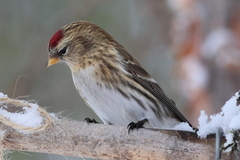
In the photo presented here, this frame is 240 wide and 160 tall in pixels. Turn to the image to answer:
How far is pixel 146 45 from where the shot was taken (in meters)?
3.05

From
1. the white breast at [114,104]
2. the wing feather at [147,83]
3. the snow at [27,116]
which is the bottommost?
the snow at [27,116]

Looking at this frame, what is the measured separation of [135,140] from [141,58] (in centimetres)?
163

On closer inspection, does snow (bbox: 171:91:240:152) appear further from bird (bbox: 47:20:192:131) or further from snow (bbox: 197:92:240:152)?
bird (bbox: 47:20:192:131)

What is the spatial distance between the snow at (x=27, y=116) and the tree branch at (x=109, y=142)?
3cm

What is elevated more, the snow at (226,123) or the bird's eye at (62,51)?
the bird's eye at (62,51)

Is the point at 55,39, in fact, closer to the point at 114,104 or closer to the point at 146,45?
the point at 114,104

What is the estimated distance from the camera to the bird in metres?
1.94

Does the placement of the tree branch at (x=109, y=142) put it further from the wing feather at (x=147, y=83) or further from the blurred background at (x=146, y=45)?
the blurred background at (x=146, y=45)

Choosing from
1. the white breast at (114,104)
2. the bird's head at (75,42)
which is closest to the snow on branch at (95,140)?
the white breast at (114,104)

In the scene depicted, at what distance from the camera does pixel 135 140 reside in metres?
1.41

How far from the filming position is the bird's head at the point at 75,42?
6.62ft

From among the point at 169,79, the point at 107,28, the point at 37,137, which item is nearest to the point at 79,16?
the point at 107,28

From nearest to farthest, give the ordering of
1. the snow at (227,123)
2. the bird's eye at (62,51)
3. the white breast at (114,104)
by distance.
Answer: the snow at (227,123)
the white breast at (114,104)
the bird's eye at (62,51)

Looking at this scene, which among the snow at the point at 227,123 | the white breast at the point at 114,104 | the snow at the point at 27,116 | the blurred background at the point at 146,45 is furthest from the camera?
the blurred background at the point at 146,45
